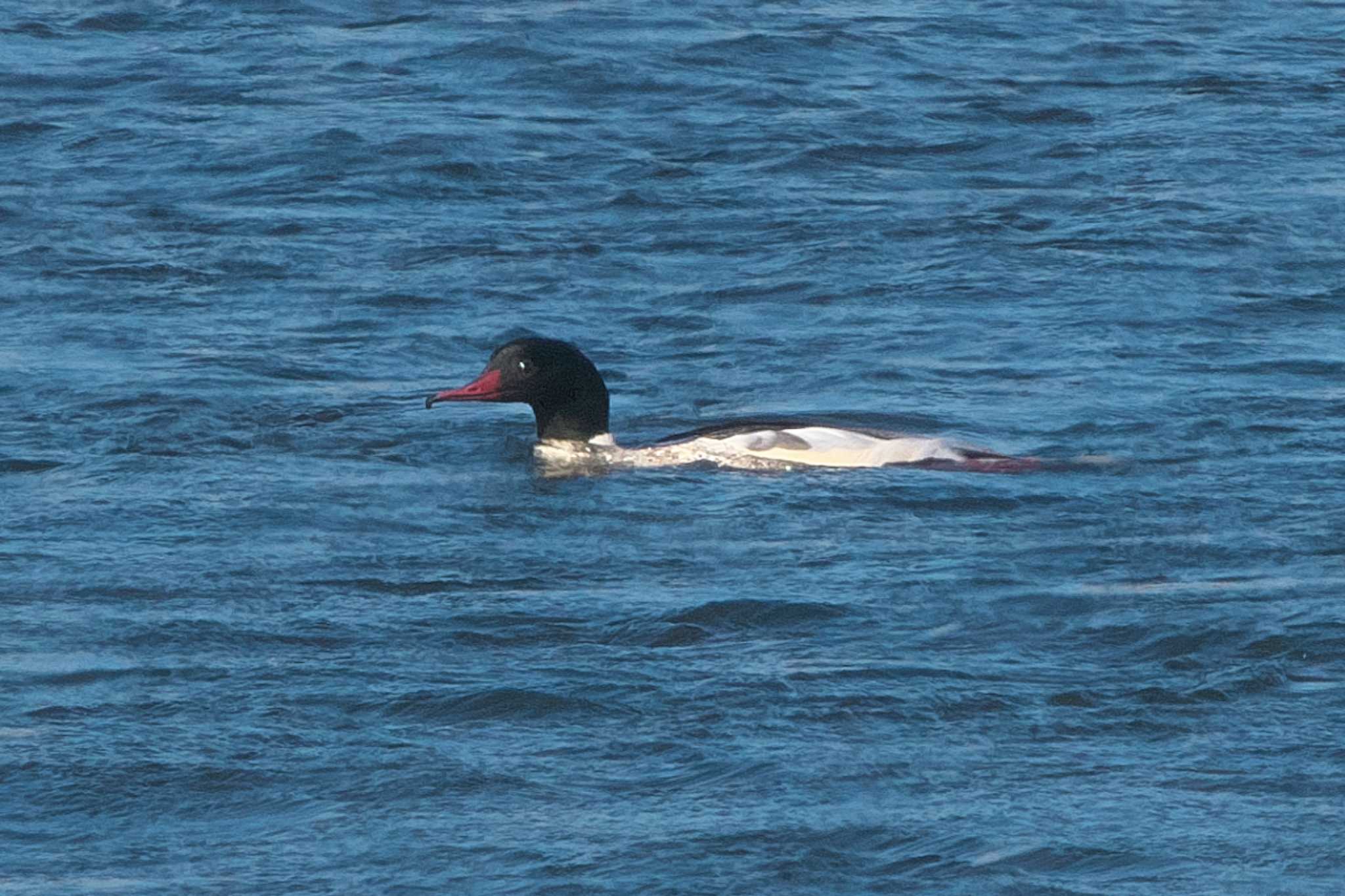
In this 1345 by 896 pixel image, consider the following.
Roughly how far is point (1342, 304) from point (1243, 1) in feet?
24.0

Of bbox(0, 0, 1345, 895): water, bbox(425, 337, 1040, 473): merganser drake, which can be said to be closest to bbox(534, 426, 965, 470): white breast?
bbox(425, 337, 1040, 473): merganser drake

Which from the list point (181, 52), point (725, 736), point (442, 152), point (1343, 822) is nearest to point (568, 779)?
point (725, 736)

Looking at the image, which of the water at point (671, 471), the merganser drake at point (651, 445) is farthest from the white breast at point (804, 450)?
the water at point (671, 471)

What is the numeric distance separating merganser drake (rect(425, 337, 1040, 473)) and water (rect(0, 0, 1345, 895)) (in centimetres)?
20

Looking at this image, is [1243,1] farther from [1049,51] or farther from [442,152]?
[442,152]

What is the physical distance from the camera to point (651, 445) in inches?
469

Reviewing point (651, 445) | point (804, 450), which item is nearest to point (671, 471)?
point (651, 445)

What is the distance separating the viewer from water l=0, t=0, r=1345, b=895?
24.5 ft

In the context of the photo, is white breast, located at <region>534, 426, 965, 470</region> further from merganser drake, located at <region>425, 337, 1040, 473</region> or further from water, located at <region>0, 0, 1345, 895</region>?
water, located at <region>0, 0, 1345, 895</region>

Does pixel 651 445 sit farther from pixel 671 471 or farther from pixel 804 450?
pixel 804 450

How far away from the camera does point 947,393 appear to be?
1240 cm

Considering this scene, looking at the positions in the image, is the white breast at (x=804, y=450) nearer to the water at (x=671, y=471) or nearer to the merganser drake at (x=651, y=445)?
the merganser drake at (x=651, y=445)

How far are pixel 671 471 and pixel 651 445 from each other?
1.38 feet

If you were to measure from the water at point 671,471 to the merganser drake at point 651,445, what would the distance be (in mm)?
198
